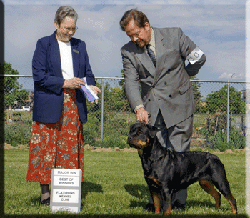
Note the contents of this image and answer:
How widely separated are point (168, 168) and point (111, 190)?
182 cm

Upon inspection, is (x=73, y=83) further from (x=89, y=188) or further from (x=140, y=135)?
(x=89, y=188)

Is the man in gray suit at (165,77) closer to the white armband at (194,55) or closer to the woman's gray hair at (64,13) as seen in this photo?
the white armband at (194,55)

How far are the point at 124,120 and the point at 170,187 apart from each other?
666 centimetres

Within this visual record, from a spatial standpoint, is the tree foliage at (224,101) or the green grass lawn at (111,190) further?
the tree foliage at (224,101)

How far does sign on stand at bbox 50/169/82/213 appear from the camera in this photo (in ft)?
12.6

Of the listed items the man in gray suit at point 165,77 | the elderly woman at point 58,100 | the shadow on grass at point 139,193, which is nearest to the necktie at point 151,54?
the man in gray suit at point 165,77

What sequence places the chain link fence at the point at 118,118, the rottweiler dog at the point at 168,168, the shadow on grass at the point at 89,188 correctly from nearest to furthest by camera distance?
the rottweiler dog at the point at 168,168 < the shadow on grass at the point at 89,188 < the chain link fence at the point at 118,118

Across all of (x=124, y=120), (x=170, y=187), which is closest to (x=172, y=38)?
(x=170, y=187)

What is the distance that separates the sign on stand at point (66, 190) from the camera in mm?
3850

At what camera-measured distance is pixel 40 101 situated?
13.2 ft

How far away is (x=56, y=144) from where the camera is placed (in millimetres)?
4180

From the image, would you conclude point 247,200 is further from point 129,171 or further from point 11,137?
point 11,137

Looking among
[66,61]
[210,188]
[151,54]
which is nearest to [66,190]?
[66,61]

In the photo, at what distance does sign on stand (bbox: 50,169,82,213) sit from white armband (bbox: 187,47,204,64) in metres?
1.88
